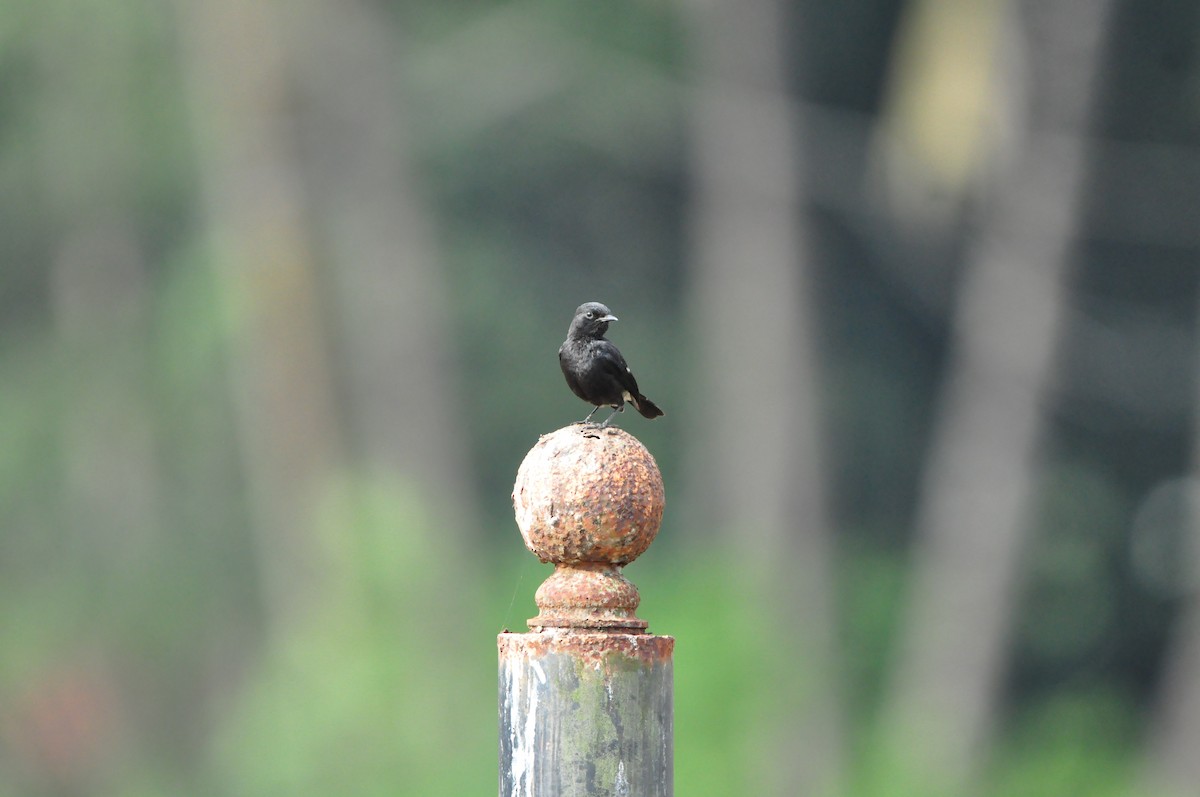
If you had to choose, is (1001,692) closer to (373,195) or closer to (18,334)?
(373,195)

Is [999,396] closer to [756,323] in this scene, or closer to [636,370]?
[756,323]

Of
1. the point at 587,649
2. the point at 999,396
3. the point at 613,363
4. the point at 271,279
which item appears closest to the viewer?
the point at 587,649

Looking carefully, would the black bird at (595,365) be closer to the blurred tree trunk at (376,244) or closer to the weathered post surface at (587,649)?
the weathered post surface at (587,649)

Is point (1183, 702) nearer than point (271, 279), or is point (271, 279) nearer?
point (1183, 702)

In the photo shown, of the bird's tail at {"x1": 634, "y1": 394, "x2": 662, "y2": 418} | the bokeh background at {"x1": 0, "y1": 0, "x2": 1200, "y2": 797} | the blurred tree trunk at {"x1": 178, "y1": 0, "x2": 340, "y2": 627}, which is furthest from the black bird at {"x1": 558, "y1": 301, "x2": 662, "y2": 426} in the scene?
the blurred tree trunk at {"x1": 178, "y1": 0, "x2": 340, "y2": 627}

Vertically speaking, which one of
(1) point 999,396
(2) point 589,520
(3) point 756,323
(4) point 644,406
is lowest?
(2) point 589,520

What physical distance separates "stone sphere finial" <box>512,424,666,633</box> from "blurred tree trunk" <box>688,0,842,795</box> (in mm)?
12041

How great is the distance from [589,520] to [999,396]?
12.7 meters

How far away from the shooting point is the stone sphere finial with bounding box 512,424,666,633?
10.8 feet

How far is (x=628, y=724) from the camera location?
3.22 metres

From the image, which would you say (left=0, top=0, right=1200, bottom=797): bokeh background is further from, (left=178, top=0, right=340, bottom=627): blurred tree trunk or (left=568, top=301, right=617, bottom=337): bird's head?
(left=568, top=301, right=617, bottom=337): bird's head

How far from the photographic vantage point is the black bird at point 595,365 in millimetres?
4742

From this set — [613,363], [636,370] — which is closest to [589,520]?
[613,363]

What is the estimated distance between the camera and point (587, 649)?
127 inches
